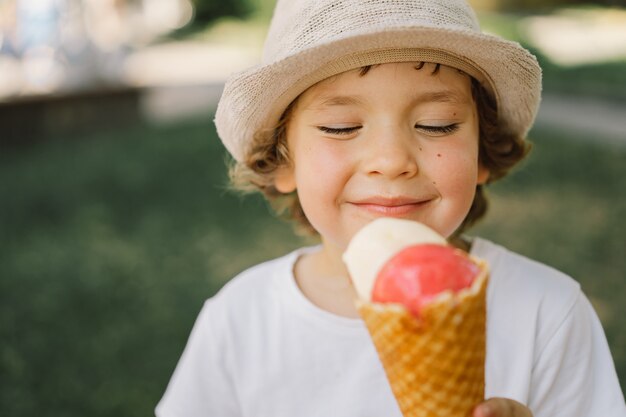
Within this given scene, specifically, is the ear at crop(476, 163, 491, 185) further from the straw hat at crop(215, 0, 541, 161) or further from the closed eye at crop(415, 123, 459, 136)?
the closed eye at crop(415, 123, 459, 136)

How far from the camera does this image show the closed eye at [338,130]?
1.88 meters

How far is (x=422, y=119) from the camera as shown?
184cm

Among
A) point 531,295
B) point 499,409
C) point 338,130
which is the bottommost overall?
point 531,295

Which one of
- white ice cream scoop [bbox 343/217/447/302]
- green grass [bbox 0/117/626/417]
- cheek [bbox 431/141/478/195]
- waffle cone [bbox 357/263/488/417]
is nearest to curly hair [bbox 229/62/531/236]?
cheek [bbox 431/141/478/195]

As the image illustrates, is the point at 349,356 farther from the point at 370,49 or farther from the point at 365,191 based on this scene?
the point at 370,49

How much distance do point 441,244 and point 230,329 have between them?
96 centimetres

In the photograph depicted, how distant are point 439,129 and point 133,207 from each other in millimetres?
5020

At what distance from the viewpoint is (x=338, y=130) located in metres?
1.92

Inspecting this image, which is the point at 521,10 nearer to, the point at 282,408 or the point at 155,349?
the point at 155,349

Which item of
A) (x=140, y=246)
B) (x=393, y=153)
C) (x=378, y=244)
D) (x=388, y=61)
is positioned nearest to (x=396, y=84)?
(x=388, y=61)

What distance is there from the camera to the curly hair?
87.4 inches

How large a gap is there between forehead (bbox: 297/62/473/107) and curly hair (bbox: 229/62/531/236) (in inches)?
6.6

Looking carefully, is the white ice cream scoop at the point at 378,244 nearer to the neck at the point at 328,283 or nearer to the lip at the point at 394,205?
the lip at the point at 394,205

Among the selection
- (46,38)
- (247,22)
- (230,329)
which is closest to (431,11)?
(230,329)
